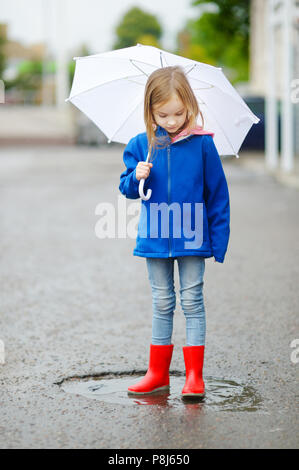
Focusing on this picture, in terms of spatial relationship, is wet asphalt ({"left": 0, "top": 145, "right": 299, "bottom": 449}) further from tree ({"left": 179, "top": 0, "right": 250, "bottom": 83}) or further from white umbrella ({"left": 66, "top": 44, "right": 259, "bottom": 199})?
tree ({"left": 179, "top": 0, "right": 250, "bottom": 83})

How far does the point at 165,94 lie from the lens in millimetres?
3865

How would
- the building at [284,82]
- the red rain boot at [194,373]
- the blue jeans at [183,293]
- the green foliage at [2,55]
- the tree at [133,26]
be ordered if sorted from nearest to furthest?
the red rain boot at [194,373], the blue jeans at [183,293], the building at [284,82], the green foliage at [2,55], the tree at [133,26]

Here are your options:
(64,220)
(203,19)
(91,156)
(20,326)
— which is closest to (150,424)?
(20,326)

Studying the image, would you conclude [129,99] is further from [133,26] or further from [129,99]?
[133,26]

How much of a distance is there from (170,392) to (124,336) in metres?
1.12

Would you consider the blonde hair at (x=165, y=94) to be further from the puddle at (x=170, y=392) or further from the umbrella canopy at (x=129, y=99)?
the puddle at (x=170, y=392)

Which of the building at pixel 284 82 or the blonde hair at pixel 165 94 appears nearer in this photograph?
the blonde hair at pixel 165 94

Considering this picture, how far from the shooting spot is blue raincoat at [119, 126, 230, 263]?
4004mm

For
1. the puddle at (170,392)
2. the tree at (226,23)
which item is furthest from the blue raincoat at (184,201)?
the tree at (226,23)

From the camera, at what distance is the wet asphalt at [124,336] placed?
359cm

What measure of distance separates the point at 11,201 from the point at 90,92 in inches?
340

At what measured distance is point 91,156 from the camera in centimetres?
2277

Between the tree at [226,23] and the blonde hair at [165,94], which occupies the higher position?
the tree at [226,23]

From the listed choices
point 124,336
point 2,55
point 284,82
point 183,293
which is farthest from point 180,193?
point 2,55
